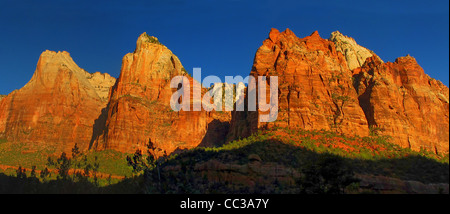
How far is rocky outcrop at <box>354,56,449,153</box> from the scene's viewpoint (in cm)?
8550

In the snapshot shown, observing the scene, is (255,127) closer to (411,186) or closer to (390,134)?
(390,134)

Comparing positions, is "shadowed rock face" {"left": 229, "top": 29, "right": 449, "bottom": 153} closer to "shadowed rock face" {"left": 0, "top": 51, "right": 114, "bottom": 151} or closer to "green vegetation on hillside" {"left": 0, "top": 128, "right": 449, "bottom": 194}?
"green vegetation on hillside" {"left": 0, "top": 128, "right": 449, "bottom": 194}

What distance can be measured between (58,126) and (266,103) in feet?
262

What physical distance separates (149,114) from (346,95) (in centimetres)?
6214

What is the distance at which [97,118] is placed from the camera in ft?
498

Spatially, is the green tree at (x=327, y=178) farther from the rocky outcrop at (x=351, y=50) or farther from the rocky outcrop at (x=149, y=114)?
the rocky outcrop at (x=149, y=114)

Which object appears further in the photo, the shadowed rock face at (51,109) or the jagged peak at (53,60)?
the jagged peak at (53,60)

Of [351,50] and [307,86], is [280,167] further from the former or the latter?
[351,50]

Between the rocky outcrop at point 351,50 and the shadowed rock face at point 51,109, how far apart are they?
81163 millimetres

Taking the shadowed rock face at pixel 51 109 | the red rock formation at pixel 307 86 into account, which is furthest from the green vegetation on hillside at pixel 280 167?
the shadowed rock face at pixel 51 109

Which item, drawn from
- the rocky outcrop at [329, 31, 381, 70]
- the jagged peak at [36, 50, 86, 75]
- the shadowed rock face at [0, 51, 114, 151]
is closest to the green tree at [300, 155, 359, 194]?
the rocky outcrop at [329, 31, 381, 70]

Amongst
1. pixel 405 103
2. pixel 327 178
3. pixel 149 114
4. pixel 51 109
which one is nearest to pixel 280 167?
pixel 327 178

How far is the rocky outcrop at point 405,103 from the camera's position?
281 ft
